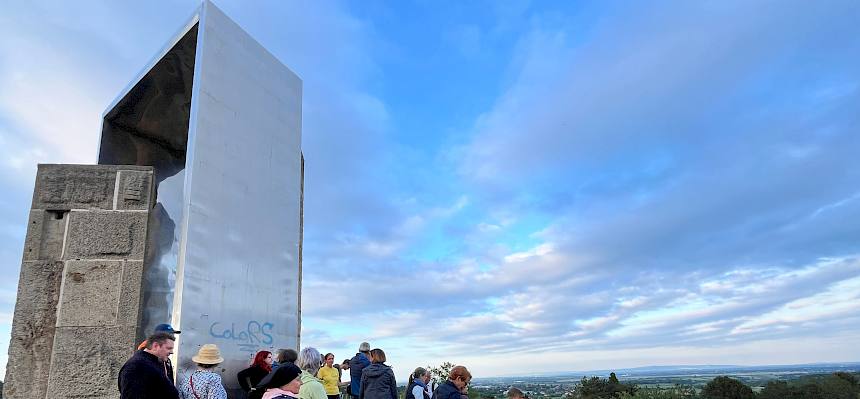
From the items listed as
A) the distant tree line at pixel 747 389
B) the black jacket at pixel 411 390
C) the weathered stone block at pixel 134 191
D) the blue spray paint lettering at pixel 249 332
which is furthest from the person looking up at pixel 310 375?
the distant tree line at pixel 747 389

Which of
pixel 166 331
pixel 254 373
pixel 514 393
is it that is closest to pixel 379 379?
pixel 254 373

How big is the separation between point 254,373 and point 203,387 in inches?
46.2

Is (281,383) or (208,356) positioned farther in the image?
(208,356)

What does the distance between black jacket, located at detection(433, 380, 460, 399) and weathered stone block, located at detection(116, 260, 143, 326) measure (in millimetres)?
2872

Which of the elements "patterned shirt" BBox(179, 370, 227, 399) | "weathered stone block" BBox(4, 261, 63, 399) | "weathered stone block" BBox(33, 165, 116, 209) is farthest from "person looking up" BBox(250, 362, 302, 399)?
"weathered stone block" BBox(33, 165, 116, 209)

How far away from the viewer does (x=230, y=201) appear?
17.9 feet

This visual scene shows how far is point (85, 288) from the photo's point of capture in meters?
4.82

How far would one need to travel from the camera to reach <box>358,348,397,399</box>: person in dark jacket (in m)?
6.82

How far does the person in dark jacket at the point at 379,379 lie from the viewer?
6.82 m

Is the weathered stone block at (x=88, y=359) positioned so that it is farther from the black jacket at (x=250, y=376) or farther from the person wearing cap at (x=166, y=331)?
the black jacket at (x=250, y=376)

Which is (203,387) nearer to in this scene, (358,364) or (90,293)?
(90,293)

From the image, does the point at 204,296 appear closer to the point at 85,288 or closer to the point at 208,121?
the point at 85,288

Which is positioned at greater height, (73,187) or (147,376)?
(73,187)

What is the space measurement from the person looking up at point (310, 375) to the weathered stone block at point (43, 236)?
95.0 inches
